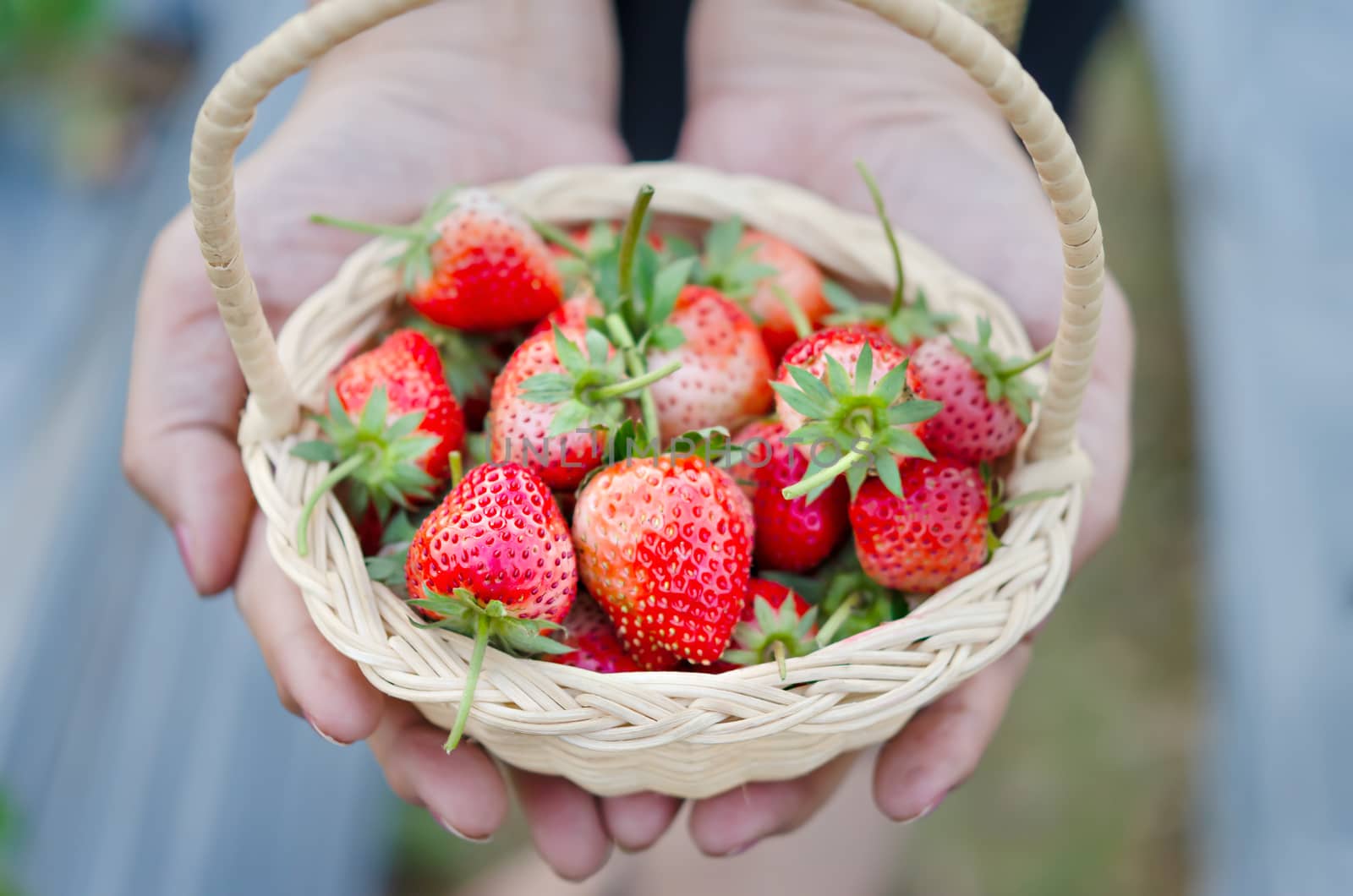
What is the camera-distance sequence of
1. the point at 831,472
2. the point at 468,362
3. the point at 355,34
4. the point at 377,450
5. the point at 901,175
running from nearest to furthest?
the point at 355,34, the point at 831,472, the point at 377,450, the point at 468,362, the point at 901,175

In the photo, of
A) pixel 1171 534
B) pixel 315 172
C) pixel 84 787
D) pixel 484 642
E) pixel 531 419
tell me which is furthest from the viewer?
pixel 1171 534

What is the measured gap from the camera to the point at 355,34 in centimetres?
53

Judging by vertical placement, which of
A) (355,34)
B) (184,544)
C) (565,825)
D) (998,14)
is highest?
(355,34)

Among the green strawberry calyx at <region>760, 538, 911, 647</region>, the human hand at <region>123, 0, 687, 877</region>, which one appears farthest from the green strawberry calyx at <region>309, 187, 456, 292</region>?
the green strawberry calyx at <region>760, 538, 911, 647</region>

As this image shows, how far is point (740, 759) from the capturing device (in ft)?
2.36

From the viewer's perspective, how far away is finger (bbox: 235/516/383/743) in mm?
698

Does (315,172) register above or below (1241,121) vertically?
above

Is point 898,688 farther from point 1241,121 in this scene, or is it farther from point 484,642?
point 1241,121

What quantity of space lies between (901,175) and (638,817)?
614 millimetres

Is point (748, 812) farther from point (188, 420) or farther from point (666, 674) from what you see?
point (188, 420)

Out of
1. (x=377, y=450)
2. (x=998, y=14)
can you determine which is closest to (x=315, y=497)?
(x=377, y=450)

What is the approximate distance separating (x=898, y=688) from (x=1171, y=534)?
4.40 ft

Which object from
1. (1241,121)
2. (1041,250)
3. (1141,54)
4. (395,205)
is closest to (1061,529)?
(1041,250)

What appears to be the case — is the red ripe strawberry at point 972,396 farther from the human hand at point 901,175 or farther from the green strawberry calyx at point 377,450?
the green strawberry calyx at point 377,450
